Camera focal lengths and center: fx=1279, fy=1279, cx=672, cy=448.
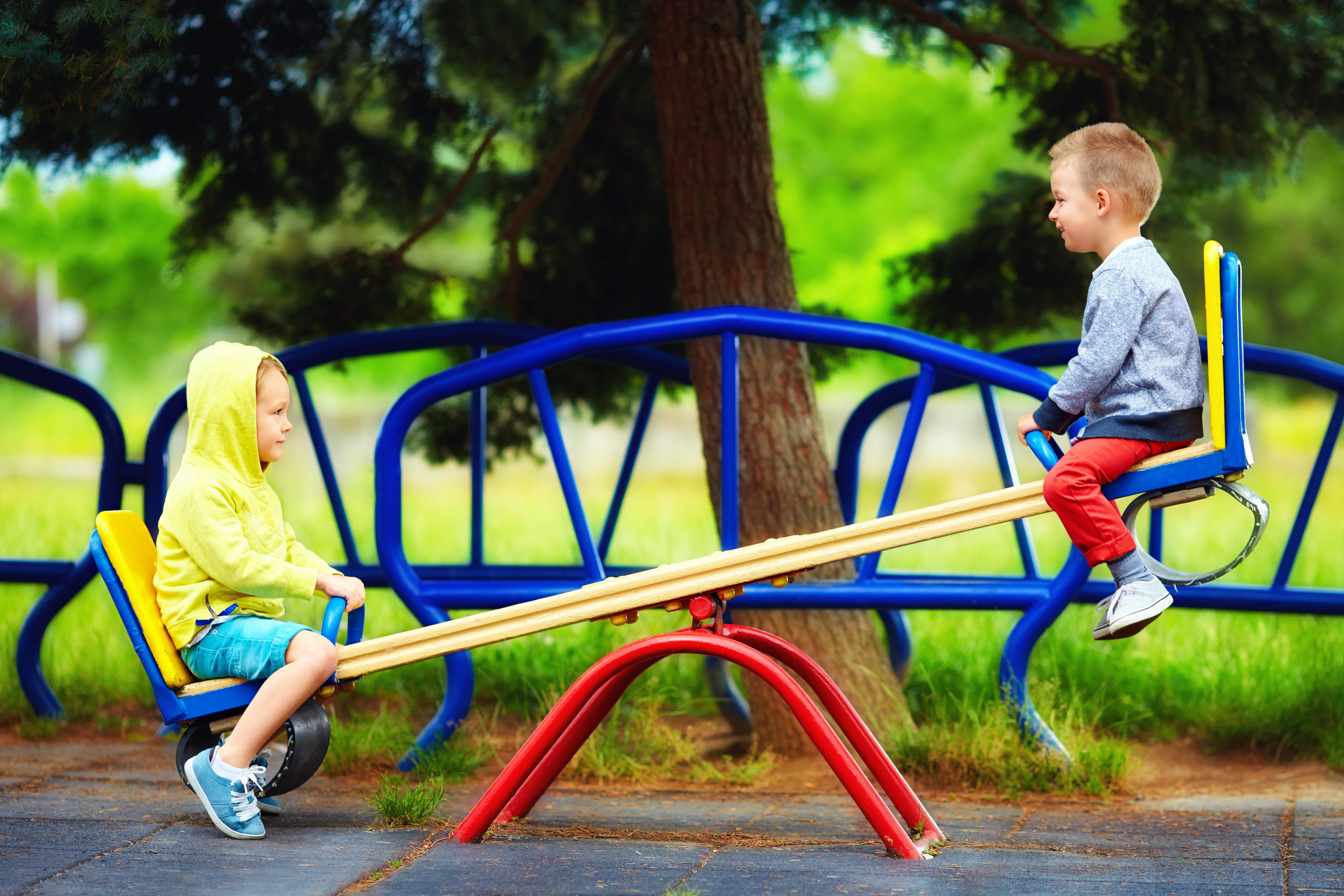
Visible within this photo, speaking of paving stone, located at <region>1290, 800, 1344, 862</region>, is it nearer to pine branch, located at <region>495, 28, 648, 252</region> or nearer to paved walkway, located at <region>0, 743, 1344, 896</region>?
paved walkway, located at <region>0, 743, 1344, 896</region>

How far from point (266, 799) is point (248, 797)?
247 millimetres

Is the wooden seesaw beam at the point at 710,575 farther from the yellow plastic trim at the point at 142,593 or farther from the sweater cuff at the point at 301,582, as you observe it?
the yellow plastic trim at the point at 142,593

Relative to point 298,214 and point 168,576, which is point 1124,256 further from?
point 298,214

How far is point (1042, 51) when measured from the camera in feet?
12.5

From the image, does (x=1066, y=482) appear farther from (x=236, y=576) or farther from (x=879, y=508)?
(x=236, y=576)

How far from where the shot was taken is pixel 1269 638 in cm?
430

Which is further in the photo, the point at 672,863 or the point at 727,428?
the point at 727,428

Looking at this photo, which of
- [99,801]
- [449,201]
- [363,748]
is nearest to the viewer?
[99,801]

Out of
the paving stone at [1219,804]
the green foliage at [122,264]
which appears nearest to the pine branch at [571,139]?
the paving stone at [1219,804]

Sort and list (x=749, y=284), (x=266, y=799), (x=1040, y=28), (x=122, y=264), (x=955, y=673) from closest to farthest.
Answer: (x=266, y=799) → (x=749, y=284) → (x=1040, y=28) → (x=955, y=673) → (x=122, y=264)

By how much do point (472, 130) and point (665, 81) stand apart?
103 cm

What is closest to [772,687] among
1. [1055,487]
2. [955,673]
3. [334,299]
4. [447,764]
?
[1055,487]

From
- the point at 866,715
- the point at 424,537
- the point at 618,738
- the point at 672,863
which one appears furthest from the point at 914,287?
the point at 424,537

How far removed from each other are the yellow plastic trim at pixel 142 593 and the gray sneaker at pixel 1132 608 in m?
1.82
